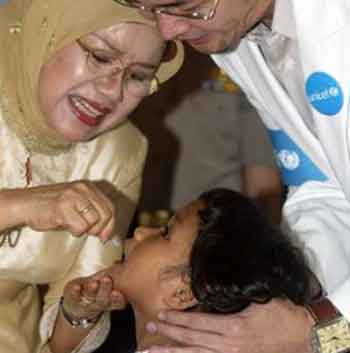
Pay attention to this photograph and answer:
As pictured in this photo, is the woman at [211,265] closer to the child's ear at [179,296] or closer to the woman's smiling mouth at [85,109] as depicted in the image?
the child's ear at [179,296]

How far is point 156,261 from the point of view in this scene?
5.93 ft

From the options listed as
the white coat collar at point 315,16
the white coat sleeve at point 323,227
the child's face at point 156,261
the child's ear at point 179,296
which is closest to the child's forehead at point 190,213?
the child's face at point 156,261

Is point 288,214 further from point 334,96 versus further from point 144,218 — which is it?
point 144,218

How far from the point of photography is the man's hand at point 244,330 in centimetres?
176

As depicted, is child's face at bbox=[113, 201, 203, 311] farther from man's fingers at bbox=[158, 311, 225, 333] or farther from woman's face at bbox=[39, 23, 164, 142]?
woman's face at bbox=[39, 23, 164, 142]

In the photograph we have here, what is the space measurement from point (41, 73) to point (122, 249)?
0.41 metres

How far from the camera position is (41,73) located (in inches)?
74.7

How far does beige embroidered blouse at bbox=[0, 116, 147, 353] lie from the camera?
205 cm

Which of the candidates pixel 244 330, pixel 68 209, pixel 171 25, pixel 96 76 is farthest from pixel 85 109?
pixel 244 330

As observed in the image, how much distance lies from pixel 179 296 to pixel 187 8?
18.2 inches

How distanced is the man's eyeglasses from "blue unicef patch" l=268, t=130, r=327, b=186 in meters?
0.36

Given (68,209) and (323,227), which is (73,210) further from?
(323,227)

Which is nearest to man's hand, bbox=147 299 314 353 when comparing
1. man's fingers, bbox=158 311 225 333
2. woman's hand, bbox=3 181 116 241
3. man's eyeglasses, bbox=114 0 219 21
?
man's fingers, bbox=158 311 225 333

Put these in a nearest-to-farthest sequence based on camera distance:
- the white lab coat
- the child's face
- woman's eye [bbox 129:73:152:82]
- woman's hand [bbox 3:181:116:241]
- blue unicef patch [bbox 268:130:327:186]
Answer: woman's hand [bbox 3:181:116:241]
the white lab coat
the child's face
woman's eye [bbox 129:73:152:82]
blue unicef patch [bbox 268:130:327:186]
